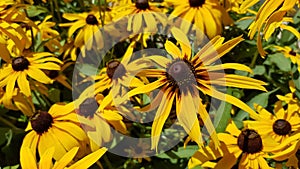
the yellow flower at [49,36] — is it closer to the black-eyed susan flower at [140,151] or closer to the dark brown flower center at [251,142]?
the black-eyed susan flower at [140,151]

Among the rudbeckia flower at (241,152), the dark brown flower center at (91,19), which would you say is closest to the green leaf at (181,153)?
the rudbeckia flower at (241,152)

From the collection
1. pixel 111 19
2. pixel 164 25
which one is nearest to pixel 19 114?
pixel 111 19

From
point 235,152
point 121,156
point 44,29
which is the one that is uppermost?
point 44,29

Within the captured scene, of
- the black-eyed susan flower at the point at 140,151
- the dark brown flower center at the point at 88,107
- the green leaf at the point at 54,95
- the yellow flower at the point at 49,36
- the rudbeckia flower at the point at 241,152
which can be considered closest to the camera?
the rudbeckia flower at the point at 241,152

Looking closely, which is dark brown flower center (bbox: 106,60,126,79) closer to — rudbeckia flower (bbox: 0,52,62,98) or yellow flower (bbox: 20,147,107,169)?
rudbeckia flower (bbox: 0,52,62,98)

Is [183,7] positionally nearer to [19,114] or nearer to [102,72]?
[102,72]

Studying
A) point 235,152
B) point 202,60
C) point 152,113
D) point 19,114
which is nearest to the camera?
point 202,60

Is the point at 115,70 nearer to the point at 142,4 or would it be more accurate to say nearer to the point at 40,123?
the point at 40,123
